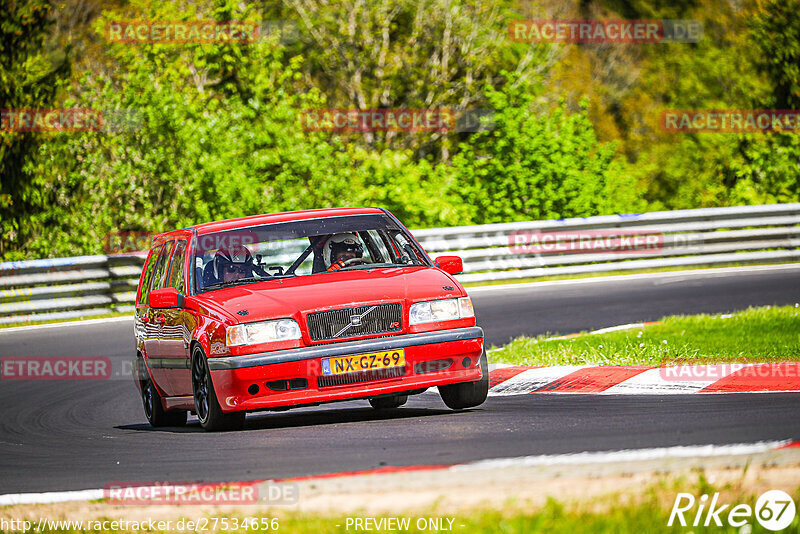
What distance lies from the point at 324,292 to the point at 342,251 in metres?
1.19

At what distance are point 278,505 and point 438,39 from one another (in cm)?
3088

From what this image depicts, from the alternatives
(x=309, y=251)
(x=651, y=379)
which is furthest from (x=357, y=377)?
(x=651, y=379)

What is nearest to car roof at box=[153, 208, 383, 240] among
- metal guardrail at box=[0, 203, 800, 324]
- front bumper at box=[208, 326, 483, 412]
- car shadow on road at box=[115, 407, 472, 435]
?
car shadow on road at box=[115, 407, 472, 435]

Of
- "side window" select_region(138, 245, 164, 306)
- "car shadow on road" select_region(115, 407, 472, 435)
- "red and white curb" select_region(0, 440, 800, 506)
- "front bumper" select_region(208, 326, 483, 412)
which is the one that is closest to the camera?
"red and white curb" select_region(0, 440, 800, 506)

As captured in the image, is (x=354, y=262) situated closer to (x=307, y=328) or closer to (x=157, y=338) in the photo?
(x=307, y=328)

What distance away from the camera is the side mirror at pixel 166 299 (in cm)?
907

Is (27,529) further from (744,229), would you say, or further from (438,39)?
(438,39)

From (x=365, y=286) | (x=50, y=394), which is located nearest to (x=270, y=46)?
(x=50, y=394)

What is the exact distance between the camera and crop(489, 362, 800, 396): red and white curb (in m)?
8.95

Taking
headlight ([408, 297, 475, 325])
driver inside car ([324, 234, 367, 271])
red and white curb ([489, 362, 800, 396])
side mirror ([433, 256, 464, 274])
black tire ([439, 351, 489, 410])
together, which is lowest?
red and white curb ([489, 362, 800, 396])

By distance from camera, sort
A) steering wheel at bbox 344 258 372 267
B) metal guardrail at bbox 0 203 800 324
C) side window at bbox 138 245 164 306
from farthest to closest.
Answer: metal guardrail at bbox 0 203 800 324, side window at bbox 138 245 164 306, steering wheel at bbox 344 258 372 267

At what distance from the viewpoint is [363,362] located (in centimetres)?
815

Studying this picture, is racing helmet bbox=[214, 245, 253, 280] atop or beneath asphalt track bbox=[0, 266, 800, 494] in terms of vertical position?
atop

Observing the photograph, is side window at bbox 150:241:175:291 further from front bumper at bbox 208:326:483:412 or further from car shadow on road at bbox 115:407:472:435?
front bumper at bbox 208:326:483:412
